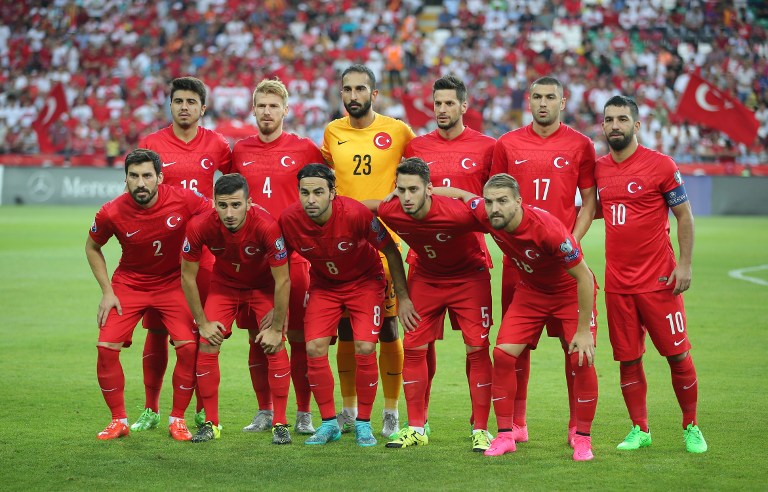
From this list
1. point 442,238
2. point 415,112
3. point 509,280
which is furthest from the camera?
point 415,112

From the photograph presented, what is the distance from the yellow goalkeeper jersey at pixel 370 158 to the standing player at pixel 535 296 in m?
0.96

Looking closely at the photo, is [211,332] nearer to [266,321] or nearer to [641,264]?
[266,321]

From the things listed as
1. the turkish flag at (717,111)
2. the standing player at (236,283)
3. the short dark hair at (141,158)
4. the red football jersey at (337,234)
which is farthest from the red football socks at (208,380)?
the turkish flag at (717,111)

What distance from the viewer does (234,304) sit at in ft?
24.8

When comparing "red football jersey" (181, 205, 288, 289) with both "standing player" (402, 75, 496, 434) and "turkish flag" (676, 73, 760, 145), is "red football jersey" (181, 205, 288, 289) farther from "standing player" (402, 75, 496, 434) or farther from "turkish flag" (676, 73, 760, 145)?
"turkish flag" (676, 73, 760, 145)

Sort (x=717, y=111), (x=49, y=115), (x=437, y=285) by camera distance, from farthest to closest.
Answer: (x=49, y=115) → (x=717, y=111) → (x=437, y=285)

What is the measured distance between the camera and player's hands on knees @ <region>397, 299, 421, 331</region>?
7.24m

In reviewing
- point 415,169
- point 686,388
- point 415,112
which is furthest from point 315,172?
point 415,112

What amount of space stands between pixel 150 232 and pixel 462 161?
2.28 metres

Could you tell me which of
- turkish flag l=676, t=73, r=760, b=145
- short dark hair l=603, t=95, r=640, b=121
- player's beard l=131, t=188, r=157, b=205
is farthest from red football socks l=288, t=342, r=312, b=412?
turkish flag l=676, t=73, r=760, b=145

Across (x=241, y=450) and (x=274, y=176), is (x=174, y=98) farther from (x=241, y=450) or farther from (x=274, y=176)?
(x=241, y=450)

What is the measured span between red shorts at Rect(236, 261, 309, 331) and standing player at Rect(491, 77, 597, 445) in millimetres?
1484

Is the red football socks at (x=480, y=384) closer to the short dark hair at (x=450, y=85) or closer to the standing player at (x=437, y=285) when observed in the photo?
the standing player at (x=437, y=285)

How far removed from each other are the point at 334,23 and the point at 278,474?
2927 centimetres
